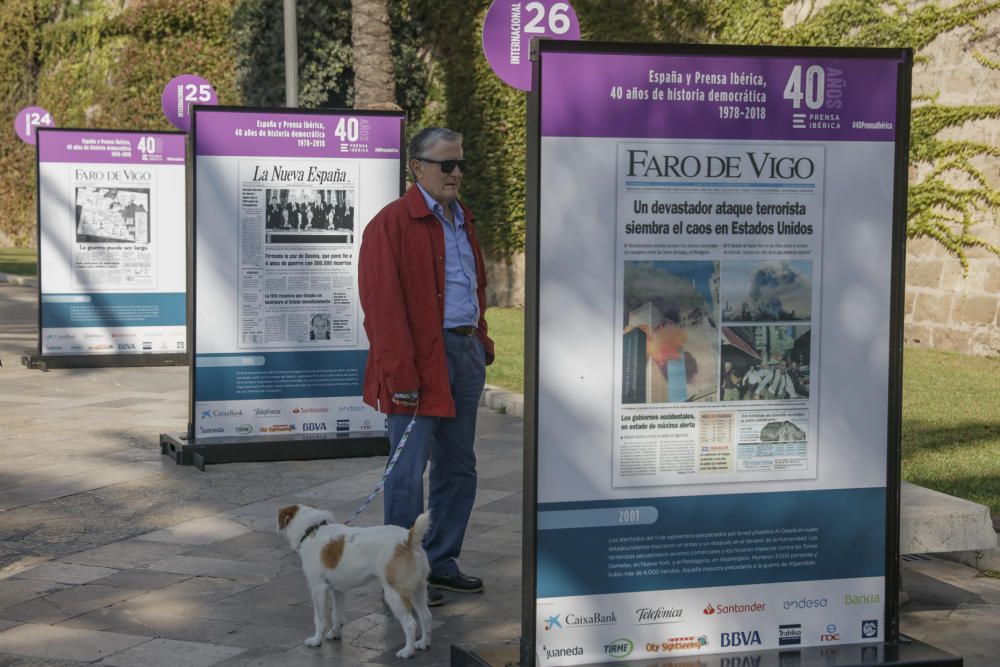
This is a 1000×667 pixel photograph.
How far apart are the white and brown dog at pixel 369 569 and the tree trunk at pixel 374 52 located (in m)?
14.1

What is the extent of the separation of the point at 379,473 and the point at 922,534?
13.2ft

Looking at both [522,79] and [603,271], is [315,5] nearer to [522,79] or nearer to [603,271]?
[522,79]

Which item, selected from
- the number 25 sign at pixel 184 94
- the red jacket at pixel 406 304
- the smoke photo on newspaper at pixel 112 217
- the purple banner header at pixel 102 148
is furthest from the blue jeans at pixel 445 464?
the number 25 sign at pixel 184 94

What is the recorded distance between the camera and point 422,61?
22.5 m

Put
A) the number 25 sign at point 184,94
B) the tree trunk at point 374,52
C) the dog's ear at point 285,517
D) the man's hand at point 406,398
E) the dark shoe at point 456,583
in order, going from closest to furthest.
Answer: the dog's ear at point 285,517, the man's hand at point 406,398, the dark shoe at point 456,583, the number 25 sign at point 184,94, the tree trunk at point 374,52

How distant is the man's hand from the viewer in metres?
5.66

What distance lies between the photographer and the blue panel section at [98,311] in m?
14.3

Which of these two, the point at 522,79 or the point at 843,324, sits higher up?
the point at 522,79

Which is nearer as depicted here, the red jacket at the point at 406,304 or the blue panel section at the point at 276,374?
the red jacket at the point at 406,304

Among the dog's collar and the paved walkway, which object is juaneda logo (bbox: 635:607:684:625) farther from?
the dog's collar

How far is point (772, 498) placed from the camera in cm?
454

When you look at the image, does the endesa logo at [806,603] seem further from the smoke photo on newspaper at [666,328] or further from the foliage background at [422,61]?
the foliage background at [422,61]

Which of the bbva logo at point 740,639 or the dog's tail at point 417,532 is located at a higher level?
the dog's tail at point 417,532

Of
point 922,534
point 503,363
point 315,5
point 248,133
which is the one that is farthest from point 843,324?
point 315,5
